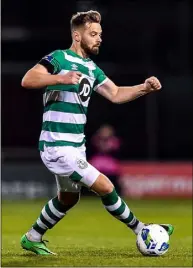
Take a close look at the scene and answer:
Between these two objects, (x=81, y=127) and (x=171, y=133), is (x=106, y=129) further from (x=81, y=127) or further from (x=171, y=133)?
(x=81, y=127)

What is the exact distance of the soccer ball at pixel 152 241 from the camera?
9508 mm

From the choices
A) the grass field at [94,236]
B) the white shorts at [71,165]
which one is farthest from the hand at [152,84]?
the grass field at [94,236]

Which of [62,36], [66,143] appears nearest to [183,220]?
[62,36]

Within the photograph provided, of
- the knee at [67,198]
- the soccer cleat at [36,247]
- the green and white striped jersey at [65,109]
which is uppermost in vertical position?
the green and white striped jersey at [65,109]

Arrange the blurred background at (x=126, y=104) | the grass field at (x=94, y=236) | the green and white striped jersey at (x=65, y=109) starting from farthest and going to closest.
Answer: the blurred background at (x=126, y=104), the green and white striped jersey at (x=65, y=109), the grass field at (x=94, y=236)

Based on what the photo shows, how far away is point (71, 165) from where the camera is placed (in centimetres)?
943

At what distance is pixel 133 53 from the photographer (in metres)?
21.6

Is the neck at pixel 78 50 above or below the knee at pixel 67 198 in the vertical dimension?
above

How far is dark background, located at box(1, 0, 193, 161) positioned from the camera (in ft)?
69.9

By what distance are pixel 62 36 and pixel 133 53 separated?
62.7 inches

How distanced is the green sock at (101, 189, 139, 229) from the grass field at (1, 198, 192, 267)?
Result: 342 mm

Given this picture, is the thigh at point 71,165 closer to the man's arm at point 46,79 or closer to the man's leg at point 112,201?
the man's leg at point 112,201

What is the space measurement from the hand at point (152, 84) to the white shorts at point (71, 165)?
3.06 ft

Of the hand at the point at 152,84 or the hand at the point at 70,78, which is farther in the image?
the hand at the point at 152,84
